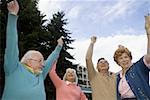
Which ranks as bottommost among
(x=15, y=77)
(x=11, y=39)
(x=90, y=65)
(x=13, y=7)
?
(x=15, y=77)

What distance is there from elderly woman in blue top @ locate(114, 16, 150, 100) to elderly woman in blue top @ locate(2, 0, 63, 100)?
893mm

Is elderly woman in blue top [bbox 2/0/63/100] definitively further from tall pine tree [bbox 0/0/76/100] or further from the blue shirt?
tall pine tree [bbox 0/0/76/100]

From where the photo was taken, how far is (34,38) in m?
23.0

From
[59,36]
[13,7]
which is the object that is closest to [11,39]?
[13,7]

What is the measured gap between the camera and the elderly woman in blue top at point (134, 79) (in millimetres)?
4176

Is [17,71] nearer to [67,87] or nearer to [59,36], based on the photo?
[67,87]

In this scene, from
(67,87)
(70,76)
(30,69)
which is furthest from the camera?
(70,76)

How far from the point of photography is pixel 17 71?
13.6 ft

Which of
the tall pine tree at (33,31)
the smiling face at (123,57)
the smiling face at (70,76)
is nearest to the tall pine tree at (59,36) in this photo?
the tall pine tree at (33,31)

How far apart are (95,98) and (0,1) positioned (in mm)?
17585

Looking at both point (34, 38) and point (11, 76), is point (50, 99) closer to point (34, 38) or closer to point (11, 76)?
point (34, 38)

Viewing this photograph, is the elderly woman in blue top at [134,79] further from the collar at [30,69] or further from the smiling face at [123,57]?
the collar at [30,69]

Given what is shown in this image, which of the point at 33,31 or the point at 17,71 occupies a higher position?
the point at 33,31

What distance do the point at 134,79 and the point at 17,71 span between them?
124 cm
